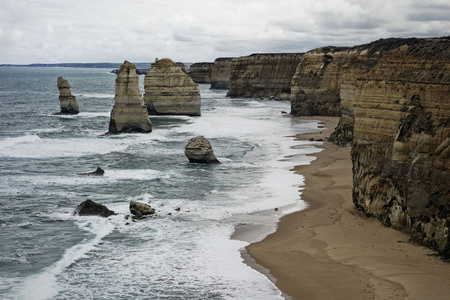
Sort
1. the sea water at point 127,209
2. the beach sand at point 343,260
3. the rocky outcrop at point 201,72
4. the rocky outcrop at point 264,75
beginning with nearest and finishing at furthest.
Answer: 1. the beach sand at point 343,260
2. the sea water at point 127,209
3. the rocky outcrop at point 264,75
4. the rocky outcrop at point 201,72

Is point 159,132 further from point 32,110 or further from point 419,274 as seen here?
point 419,274

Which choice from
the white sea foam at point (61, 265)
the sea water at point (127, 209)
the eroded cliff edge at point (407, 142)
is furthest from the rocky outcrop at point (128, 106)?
the eroded cliff edge at point (407, 142)

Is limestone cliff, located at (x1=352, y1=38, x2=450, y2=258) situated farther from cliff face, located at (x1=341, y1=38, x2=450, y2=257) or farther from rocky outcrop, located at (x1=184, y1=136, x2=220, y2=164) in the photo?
rocky outcrop, located at (x1=184, y1=136, x2=220, y2=164)

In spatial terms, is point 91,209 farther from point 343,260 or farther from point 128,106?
point 128,106

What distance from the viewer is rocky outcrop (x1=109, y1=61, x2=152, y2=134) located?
45.1 metres

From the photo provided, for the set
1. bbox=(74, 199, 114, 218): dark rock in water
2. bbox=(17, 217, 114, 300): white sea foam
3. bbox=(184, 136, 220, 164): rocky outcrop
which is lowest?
bbox=(17, 217, 114, 300): white sea foam

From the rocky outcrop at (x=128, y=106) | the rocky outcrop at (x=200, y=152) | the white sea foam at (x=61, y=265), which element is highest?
the rocky outcrop at (x=128, y=106)

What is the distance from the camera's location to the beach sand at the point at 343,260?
14.2m

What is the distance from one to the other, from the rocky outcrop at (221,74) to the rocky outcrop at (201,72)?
21.6 m

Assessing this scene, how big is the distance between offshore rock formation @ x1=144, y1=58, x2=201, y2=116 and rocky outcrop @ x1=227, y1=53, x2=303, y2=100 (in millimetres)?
40069

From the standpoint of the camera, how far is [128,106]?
→ 45781 millimetres

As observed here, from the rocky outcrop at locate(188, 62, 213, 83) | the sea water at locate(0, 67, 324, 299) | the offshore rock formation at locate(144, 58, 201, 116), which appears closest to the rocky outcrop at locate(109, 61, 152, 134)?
the sea water at locate(0, 67, 324, 299)

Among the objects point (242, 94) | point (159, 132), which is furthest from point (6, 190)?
point (242, 94)

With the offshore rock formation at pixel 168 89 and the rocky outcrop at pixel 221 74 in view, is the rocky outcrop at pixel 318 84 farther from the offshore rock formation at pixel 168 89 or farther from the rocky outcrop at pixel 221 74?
the rocky outcrop at pixel 221 74
